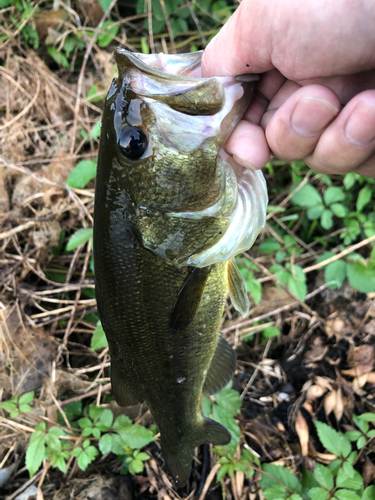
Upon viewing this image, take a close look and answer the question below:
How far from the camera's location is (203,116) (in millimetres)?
1133

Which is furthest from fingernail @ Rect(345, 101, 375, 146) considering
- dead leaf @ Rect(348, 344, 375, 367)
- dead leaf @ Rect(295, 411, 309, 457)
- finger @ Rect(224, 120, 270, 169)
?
dead leaf @ Rect(295, 411, 309, 457)

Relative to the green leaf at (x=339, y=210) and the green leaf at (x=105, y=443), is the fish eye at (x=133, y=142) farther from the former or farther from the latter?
the green leaf at (x=105, y=443)

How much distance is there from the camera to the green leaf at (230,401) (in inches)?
82.7

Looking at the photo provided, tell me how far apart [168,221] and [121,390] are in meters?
0.94

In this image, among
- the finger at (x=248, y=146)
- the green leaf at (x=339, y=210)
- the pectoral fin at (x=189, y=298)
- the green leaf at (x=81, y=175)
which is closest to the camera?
the finger at (x=248, y=146)

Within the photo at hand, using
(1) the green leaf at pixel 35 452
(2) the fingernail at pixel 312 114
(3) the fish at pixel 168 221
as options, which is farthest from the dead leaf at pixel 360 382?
(1) the green leaf at pixel 35 452

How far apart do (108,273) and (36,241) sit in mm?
1547

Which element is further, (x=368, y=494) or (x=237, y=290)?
(x=368, y=494)

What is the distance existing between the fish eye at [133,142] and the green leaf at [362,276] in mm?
1660

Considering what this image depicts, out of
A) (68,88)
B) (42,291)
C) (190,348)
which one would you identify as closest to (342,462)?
(190,348)

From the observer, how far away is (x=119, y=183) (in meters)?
1.20

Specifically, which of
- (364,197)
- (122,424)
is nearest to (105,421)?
(122,424)

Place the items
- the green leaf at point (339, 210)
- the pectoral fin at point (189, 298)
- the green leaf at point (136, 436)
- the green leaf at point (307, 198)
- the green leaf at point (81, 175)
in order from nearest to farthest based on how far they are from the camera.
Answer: the pectoral fin at point (189, 298)
the green leaf at point (136, 436)
the green leaf at point (81, 175)
the green leaf at point (339, 210)
the green leaf at point (307, 198)

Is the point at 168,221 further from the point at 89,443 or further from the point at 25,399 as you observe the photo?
the point at 89,443
